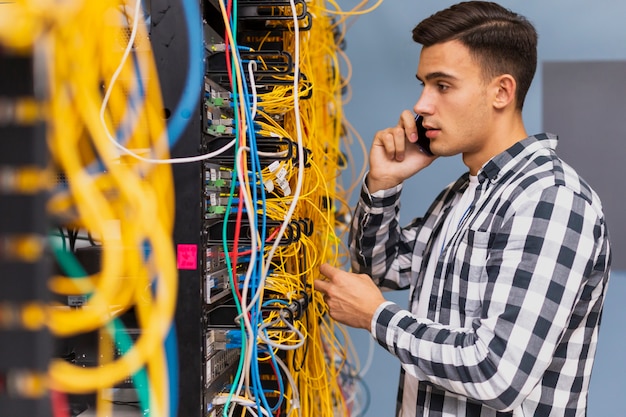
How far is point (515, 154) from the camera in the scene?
4.17 ft

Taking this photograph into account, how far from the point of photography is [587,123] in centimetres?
245

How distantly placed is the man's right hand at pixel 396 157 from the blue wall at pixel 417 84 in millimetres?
999

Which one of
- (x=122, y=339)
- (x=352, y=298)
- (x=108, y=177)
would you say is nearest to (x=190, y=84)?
(x=108, y=177)

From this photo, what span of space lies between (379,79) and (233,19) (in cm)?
160

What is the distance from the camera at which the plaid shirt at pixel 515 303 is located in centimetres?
105

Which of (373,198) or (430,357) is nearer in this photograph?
(430,357)

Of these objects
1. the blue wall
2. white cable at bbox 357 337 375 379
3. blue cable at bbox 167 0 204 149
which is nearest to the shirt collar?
blue cable at bbox 167 0 204 149

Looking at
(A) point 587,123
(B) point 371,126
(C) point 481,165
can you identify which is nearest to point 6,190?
(C) point 481,165

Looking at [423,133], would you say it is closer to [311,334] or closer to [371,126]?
[311,334]

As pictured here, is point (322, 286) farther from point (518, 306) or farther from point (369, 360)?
point (369, 360)

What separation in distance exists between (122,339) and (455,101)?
88 centimetres

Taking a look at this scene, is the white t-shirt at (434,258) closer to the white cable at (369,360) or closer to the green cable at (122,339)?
the green cable at (122,339)

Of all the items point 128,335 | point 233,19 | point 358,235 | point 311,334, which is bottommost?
point 311,334

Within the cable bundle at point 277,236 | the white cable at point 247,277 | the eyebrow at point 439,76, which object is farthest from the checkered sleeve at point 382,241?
the white cable at point 247,277
